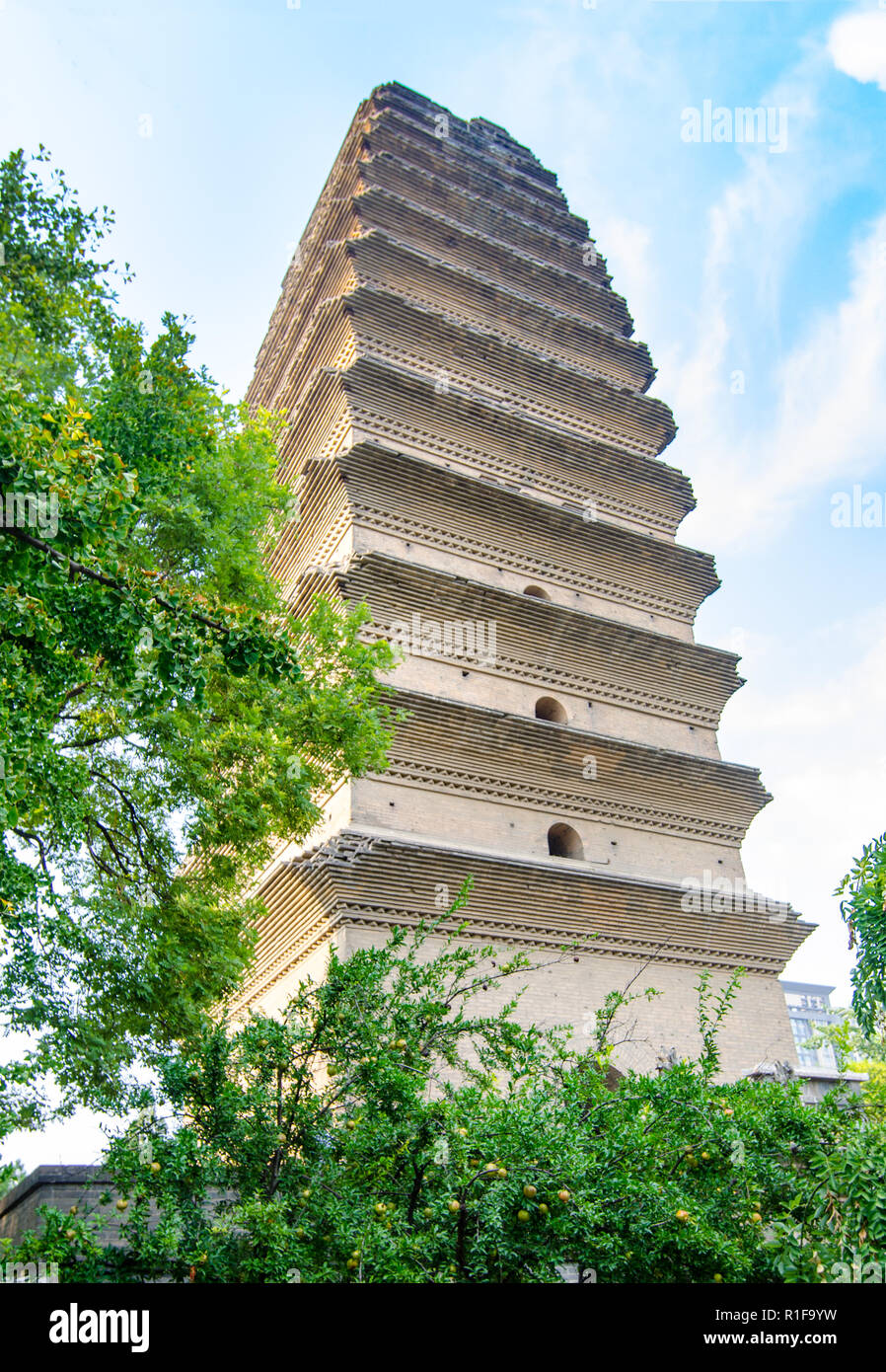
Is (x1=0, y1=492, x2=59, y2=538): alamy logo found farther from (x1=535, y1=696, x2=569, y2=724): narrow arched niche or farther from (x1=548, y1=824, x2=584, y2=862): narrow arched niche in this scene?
(x1=535, y1=696, x2=569, y2=724): narrow arched niche

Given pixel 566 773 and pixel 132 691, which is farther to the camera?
pixel 566 773

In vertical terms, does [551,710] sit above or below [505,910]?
above

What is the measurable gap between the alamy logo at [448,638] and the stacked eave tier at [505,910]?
2570 mm

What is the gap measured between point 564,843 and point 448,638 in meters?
2.71

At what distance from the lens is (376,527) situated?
12.2 m

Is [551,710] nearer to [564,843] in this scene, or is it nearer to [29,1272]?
[564,843]

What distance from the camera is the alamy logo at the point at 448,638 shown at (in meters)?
11.5

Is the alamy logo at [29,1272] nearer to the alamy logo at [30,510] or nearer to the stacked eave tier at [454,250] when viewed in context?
the alamy logo at [30,510]

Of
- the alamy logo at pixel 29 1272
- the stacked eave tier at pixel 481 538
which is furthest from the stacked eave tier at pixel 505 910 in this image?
the alamy logo at pixel 29 1272

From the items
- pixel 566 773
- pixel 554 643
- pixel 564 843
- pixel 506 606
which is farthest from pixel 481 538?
pixel 564 843

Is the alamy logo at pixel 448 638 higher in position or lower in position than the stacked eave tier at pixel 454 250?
lower
